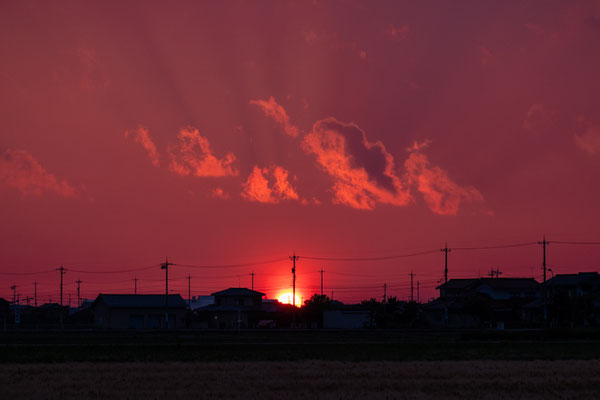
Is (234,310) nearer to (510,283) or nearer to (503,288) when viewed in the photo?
(503,288)

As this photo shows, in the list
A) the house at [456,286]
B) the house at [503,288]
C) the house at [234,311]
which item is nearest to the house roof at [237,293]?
the house at [234,311]

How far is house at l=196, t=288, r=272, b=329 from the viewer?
141 meters

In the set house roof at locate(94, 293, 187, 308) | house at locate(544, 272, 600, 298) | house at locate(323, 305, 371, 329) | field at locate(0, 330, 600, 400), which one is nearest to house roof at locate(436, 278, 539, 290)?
house at locate(544, 272, 600, 298)

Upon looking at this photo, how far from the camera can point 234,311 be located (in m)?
145

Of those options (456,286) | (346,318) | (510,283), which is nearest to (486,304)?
(346,318)

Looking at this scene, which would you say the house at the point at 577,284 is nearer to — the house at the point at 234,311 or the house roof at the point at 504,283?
the house roof at the point at 504,283

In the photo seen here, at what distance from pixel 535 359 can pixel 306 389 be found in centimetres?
2010

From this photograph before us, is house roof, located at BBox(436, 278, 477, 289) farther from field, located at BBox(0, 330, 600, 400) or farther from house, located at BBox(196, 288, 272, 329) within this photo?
field, located at BBox(0, 330, 600, 400)

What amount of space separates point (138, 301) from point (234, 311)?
19.3 meters

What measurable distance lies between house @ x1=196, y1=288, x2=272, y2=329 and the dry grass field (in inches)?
3879

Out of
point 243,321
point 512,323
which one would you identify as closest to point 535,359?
point 512,323

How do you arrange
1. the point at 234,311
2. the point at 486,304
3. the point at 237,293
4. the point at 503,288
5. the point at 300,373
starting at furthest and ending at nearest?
the point at 237,293 → the point at 503,288 → the point at 234,311 → the point at 486,304 → the point at 300,373

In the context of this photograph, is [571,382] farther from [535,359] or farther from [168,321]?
[168,321]

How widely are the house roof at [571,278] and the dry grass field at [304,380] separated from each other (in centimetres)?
10618
